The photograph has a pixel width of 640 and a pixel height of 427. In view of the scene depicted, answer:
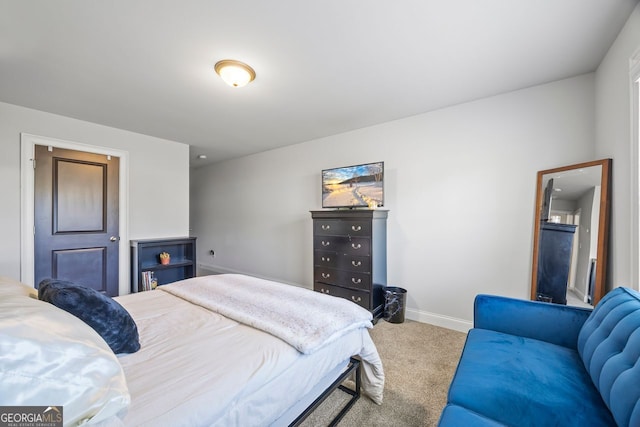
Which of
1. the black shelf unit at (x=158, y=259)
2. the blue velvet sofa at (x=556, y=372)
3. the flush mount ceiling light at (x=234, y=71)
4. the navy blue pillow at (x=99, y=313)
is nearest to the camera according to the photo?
the blue velvet sofa at (x=556, y=372)

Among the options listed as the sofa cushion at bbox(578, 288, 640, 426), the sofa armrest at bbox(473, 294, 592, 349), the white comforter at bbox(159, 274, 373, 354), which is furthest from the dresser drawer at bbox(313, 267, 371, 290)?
the sofa cushion at bbox(578, 288, 640, 426)

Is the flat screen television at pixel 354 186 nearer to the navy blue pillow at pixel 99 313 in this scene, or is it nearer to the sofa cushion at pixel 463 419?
the sofa cushion at pixel 463 419

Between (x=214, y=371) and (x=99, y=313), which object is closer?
(x=214, y=371)

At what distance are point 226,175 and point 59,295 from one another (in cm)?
470

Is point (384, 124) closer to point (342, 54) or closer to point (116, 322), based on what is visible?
point (342, 54)

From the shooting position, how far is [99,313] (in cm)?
117

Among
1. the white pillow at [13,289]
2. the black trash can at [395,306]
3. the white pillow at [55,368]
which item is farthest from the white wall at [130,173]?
the black trash can at [395,306]

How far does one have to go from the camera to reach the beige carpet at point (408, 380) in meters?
1.64

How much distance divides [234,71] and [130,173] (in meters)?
2.67

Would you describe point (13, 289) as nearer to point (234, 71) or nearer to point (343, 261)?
point (234, 71)

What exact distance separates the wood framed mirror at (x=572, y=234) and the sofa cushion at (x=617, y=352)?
80 centimetres

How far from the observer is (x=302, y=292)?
200 cm

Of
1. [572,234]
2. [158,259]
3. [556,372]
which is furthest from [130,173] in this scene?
[572,234]

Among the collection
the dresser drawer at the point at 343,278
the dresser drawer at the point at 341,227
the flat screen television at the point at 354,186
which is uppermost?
the flat screen television at the point at 354,186
